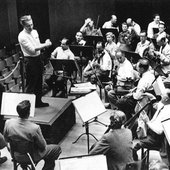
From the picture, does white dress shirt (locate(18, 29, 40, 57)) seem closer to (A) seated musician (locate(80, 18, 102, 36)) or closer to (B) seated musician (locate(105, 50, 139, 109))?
(B) seated musician (locate(105, 50, 139, 109))

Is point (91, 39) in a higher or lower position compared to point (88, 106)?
higher

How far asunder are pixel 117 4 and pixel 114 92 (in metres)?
7.12

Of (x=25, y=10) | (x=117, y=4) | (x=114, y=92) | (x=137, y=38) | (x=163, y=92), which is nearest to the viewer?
(x=163, y=92)

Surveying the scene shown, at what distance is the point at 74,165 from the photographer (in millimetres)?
3234

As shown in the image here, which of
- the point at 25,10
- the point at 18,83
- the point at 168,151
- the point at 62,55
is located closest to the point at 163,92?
the point at 168,151

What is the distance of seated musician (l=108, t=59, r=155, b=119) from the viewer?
5633 millimetres

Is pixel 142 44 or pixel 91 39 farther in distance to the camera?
pixel 91 39

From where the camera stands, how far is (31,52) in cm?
530

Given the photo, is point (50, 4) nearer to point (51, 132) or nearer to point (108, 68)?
point (108, 68)

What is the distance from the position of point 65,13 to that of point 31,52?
701 centimetres

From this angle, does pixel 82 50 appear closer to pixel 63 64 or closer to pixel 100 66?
pixel 100 66

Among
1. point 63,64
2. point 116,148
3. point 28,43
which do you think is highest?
point 28,43

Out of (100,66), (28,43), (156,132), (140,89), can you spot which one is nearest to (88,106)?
(156,132)

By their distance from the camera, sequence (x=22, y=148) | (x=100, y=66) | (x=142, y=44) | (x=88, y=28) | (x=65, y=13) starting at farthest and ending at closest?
(x=65, y=13) → (x=88, y=28) → (x=142, y=44) → (x=100, y=66) → (x=22, y=148)
